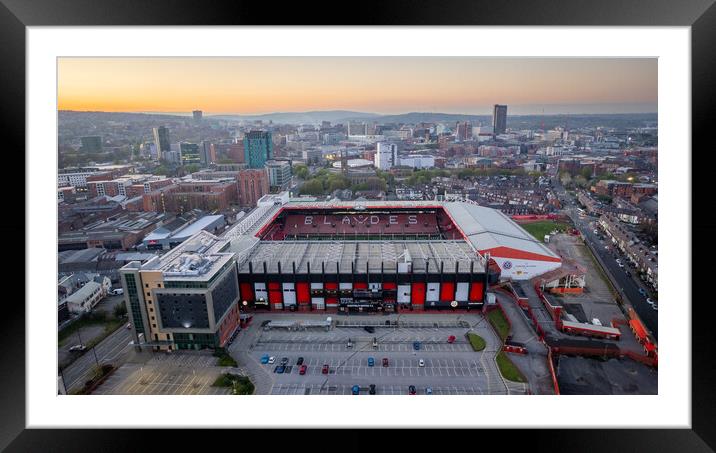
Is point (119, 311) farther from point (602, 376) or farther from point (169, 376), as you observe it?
point (602, 376)

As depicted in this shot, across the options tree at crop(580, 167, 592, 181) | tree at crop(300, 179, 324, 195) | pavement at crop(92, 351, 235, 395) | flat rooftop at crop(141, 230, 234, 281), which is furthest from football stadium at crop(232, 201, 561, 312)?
tree at crop(300, 179, 324, 195)

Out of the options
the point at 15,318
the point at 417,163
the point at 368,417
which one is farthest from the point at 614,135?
the point at 15,318

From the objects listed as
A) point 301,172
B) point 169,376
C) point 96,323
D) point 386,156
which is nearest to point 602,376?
point 169,376

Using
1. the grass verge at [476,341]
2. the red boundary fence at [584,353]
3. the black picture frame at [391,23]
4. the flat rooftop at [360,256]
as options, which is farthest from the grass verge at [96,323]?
the red boundary fence at [584,353]

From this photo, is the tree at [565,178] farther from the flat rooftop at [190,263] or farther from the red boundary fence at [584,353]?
the flat rooftop at [190,263]

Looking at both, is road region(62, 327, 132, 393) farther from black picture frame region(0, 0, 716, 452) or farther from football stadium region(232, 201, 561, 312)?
black picture frame region(0, 0, 716, 452)

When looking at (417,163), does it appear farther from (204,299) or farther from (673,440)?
(673,440)
